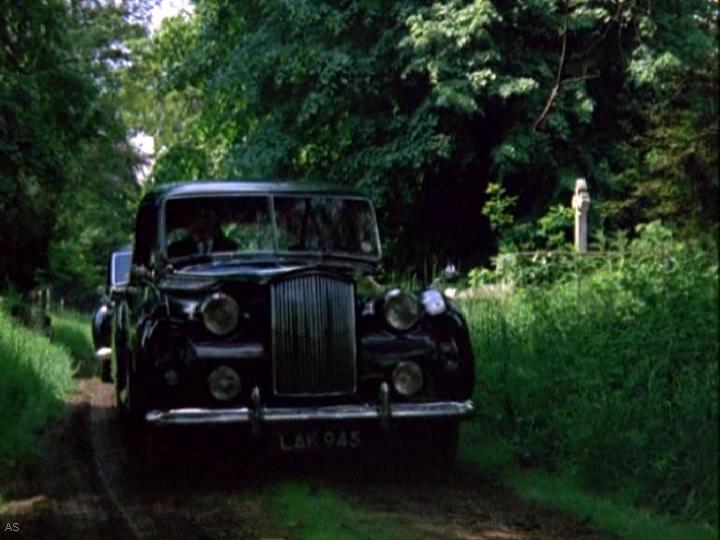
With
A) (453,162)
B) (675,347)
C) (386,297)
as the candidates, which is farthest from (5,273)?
(675,347)

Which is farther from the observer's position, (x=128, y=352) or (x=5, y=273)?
(x=5, y=273)

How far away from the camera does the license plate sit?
7660 millimetres

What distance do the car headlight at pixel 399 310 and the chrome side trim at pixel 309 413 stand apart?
0.61 meters

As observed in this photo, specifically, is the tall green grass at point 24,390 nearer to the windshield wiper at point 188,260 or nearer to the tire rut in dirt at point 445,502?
the windshield wiper at point 188,260

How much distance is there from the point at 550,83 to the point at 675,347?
1048cm

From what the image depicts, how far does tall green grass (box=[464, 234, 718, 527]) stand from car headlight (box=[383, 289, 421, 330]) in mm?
1348

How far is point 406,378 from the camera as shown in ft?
25.8

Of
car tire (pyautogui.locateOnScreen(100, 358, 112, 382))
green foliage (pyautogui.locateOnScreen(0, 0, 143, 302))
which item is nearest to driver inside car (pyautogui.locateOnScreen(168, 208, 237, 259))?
green foliage (pyautogui.locateOnScreen(0, 0, 143, 302))

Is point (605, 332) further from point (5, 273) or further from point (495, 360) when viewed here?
point (5, 273)

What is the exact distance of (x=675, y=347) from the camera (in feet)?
25.3

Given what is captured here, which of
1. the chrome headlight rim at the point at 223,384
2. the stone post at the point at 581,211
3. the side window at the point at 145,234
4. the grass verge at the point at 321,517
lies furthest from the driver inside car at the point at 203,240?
the stone post at the point at 581,211

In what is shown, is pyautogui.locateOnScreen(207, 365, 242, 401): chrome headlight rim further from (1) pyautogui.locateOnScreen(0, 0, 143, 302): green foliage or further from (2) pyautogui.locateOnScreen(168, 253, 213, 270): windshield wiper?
(1) pyautogui.locateOnScreen(0, 0, 143, 302): green foliage

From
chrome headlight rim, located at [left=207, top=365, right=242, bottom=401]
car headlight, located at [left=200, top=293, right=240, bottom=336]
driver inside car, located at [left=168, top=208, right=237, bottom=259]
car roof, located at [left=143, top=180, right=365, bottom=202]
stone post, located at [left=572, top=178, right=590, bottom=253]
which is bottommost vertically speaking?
chrome headlight rim, located at [left=207, top=365, right=242, bottom=401]

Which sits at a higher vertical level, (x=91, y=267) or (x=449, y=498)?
(x=91, y=267)
